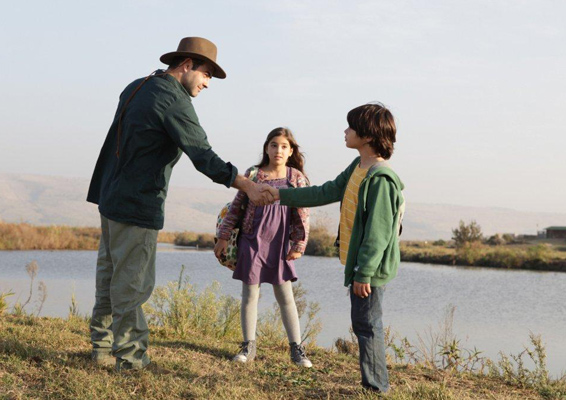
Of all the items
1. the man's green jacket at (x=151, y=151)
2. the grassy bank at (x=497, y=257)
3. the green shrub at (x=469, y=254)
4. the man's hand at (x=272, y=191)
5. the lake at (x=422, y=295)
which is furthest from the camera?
the green shrub at (x=469, y=254)

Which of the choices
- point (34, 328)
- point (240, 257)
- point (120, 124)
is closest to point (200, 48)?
point (120, 124)

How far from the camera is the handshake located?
420 cm

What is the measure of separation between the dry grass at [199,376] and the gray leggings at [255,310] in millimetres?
231

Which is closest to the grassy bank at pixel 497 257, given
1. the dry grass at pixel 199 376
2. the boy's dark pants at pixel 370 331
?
the dry grass at pixel 199 376

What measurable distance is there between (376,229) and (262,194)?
107cm

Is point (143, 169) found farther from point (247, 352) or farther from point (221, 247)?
point (247, 352)

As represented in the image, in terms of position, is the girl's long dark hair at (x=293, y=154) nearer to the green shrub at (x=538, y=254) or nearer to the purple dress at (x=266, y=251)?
the purple dress at (x=266, y=251)

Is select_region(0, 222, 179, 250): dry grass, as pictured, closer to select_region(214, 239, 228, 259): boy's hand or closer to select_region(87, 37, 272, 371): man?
select_region(214, 239, 228, 259): boy's hand

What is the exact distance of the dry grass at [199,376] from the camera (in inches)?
145

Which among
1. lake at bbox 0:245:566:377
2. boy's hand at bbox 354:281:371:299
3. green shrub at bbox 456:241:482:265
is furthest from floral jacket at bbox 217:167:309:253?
green shrub at bbox 456:241:482:265

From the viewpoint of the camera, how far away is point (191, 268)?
1689 centimetres

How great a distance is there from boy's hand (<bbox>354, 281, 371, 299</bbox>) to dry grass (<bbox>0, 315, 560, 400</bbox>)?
24.4 inches

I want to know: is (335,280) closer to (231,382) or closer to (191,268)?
(191,268)

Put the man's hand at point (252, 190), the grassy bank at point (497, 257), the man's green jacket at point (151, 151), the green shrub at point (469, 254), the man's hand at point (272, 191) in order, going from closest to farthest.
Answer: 1. the man's green jacket at point (151, 151)
2. the man's hand at point (252, 190)
3. the man's hand at point (272, 191)
4. the grassy bank at point (497, 257)
5. the green shrub at point (469, 254)
